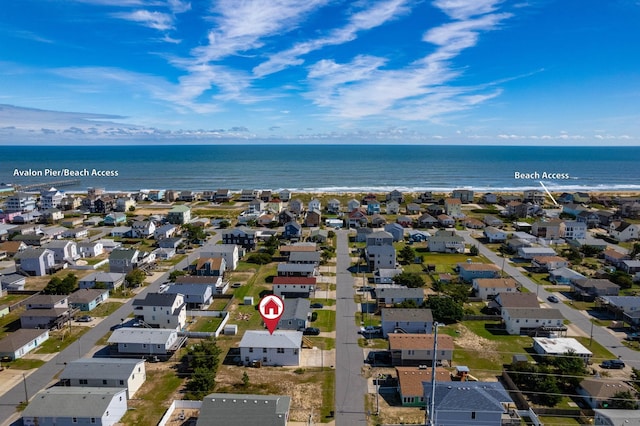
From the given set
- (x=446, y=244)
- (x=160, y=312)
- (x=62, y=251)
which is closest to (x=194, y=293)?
(x=160, y=312)

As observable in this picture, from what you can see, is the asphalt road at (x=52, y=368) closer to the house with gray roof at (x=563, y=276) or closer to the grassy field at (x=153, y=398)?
the grassy field at (x=153, y=398)

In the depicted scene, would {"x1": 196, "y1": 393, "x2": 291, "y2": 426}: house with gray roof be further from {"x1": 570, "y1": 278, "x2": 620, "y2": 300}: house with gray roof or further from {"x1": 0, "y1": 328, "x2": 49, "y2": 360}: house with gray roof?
{"x1": 570, "y1": 278, "x2": 620, "y2": 300}: house with gray roof

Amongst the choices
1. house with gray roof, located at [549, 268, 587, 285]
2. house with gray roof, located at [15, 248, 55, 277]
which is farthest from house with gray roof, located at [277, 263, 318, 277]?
house with gray roof, located at [15, 248, 55, 277]

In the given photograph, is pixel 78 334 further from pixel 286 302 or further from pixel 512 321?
pixel 512 321

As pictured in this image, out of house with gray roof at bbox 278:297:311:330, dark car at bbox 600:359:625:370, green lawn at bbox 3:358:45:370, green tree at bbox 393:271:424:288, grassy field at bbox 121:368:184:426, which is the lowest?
grassy field at bbox 121:368:184:426

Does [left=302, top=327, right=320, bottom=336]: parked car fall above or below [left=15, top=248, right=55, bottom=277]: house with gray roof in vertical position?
below

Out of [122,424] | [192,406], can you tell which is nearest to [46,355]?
[122,424]

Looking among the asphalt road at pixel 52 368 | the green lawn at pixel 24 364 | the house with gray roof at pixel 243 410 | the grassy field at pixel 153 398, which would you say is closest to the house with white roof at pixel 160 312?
the asphalt road at pixel 52 368
